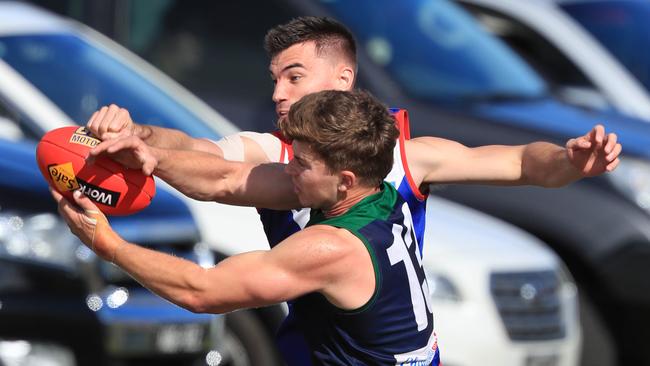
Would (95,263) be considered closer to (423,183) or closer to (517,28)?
(423,183)

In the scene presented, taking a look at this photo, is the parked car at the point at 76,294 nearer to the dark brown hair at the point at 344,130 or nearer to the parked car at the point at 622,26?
the dark brown hair at the point at 344,130

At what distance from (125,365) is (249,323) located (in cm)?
79

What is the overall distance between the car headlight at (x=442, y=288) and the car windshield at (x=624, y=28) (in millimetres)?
5346

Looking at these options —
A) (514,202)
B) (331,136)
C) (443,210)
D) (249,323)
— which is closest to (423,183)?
(331,136)

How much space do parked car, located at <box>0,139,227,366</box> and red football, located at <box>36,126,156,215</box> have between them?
2271mm

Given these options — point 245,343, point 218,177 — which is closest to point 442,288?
point 245,343

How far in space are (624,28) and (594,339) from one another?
14.9ft

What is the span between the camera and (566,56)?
12000 millimetres

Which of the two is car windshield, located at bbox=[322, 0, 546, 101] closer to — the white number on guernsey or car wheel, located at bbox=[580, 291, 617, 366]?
car wheel, located at bbox=[580, 291, 617, 366]

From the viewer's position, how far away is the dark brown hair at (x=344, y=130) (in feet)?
14.3

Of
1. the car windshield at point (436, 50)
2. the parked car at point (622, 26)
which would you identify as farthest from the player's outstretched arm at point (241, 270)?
the parked car at point (622, 26)

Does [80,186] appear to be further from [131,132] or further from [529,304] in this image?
[529,304]

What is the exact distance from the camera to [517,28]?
1216 cm

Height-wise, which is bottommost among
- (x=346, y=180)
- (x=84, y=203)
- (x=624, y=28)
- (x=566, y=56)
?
(x=84, y=203)
